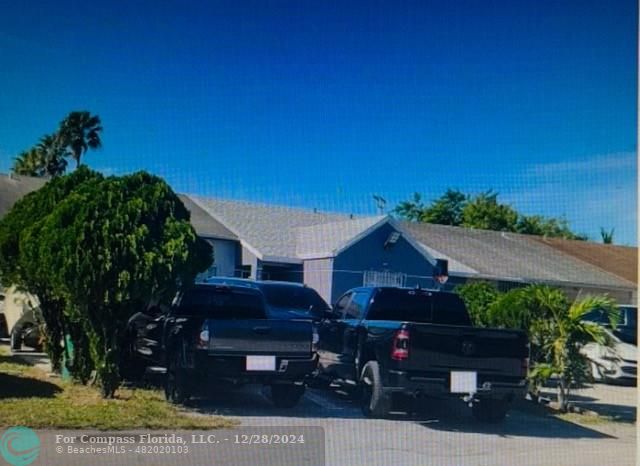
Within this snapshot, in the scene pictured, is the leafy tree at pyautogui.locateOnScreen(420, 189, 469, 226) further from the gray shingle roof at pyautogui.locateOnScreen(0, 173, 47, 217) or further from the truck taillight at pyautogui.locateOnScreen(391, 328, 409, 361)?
the gray shingle roof at pyautogui.locateOnScreen(0, 173, 47, 217)

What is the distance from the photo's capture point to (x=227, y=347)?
5203 millimetres

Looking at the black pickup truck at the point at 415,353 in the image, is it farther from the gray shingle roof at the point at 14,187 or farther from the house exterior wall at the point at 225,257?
the gray shingle roof at the point at 14,187

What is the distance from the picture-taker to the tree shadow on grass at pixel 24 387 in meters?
4.50

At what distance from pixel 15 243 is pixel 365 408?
9.45 feet

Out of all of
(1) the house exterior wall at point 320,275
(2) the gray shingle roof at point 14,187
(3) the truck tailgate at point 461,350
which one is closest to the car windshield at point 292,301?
(1) the house exterior wall at point 320,275

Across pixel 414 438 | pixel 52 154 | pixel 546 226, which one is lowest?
pixel 414 438

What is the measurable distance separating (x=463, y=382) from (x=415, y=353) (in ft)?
1.30

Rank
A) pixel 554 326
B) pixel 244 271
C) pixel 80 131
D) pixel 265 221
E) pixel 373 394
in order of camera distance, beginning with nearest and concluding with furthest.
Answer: pixel 80 131 → pixel 265 221 → pixel 373 394 → pixel 244 271 → pixel 554 326

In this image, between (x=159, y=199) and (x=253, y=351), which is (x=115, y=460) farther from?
(x=159, y=199)

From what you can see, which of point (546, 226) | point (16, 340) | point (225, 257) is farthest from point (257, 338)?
point (546, 226)

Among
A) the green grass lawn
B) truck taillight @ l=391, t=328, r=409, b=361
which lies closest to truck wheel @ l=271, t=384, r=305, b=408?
the green grass lawn

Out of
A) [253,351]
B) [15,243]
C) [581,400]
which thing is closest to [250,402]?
[253,351]

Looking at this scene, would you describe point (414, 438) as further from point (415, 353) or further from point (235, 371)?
point (235, 371)

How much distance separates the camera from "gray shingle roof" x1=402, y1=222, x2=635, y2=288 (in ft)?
19.9
